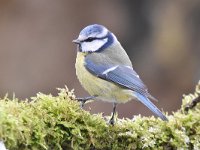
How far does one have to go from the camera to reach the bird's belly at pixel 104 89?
3.26 m

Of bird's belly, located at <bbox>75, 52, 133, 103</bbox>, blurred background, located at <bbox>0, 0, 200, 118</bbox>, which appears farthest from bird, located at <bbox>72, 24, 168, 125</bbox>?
blurred background, located at <bbox>0, 0, 200, 118</bbox>

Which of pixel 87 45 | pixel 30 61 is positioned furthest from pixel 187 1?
pixel 87 45

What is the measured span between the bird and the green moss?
0.29 m

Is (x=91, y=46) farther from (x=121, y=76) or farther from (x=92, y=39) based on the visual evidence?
(x=121, y=76)

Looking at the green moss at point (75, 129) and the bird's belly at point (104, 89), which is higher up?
the bird's belly at point (104, 89)

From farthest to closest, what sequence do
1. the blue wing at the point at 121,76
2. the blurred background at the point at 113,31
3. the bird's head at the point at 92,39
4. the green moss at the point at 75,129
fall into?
1. the blurred background at the point at 113,31
2. the bird's head at the point at 92,39
3. the blue wing at the point at 121,76
4. the green moss at the point at 75,129

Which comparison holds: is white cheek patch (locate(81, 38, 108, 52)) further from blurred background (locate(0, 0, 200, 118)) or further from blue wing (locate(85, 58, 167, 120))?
blurred background (locate(0, 0, 200, 118))

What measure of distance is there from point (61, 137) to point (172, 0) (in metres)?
5.08

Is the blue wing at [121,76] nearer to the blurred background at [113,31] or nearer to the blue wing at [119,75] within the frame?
the blue wing at [119,75]

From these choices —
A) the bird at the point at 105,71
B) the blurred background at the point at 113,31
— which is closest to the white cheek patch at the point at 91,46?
the bird at the point at 105,71

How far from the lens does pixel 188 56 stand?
740cm

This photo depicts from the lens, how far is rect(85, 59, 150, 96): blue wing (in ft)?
10.5

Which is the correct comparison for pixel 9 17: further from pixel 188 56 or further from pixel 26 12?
pixel 188 56

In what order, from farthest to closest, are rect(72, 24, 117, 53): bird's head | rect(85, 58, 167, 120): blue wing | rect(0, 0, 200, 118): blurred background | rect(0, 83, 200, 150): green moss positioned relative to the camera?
rect(0, 0, 200, 118): blurred background, rect(72, 24, 117, 53): bird's head, rect(85, 58, 167, 120): blue wing, rect(0, 83, 200, 150): green moss
